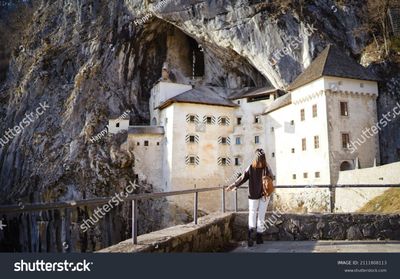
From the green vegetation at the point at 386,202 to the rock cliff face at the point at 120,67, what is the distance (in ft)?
31.6

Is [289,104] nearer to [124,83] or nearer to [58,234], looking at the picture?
[124,83]

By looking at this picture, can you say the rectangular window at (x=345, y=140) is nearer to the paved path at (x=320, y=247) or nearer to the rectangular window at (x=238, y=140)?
the rectangular window at (x=238, y=140)

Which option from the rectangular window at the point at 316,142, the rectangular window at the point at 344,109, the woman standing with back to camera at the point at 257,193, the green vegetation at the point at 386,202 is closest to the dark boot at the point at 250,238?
the woman standing with back to camera at the point at 257,193

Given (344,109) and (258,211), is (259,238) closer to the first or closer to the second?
(258,211)

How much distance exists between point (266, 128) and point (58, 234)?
21.0 meters

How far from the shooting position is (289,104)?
3347 centimetres

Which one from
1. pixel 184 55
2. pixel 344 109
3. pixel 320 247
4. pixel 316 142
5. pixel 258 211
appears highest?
pixel 184 55

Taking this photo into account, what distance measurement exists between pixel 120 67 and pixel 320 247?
38290 millimetres

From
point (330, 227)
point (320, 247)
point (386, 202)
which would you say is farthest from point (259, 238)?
point (386, 202)

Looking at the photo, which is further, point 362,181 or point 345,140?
point 345,140

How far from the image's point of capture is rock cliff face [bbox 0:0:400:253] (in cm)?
3472

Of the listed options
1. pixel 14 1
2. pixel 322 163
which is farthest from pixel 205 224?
pixel 14 1

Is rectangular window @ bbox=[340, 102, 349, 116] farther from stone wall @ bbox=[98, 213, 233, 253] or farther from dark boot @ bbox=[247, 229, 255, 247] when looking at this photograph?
dark boot @ bbox=[247, 229, 255, 247]

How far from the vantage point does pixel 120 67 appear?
42.9 metres
